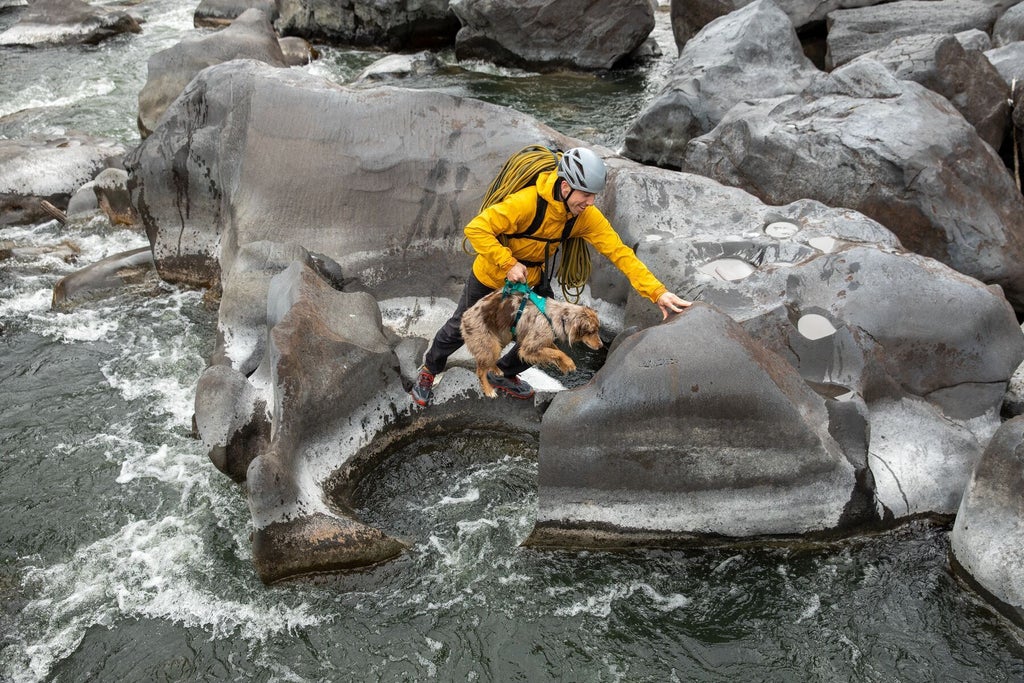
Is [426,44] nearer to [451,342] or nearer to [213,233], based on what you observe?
[213,233]

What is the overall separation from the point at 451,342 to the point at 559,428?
1358 millimetres

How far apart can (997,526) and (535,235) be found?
3.86 m

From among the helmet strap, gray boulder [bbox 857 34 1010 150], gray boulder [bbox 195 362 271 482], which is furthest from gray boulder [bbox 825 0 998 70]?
gray boulder [bbox 195 362 271 482]

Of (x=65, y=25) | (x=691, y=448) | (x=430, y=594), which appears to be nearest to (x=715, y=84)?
Answer: (x=691, y=448)

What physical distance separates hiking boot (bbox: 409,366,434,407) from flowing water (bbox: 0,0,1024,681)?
1.27 feet

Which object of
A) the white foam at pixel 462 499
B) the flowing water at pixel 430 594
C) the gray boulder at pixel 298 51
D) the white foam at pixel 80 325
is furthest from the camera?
the gray boulder at pixel 298 51

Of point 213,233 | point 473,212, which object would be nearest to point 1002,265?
point 473,212

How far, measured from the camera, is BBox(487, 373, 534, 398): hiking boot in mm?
8102

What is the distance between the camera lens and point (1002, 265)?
374 inches

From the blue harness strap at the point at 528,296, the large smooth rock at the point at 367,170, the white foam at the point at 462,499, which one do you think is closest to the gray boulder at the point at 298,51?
the large smooth rock at the point at 367,170

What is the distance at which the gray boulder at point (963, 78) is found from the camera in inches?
449

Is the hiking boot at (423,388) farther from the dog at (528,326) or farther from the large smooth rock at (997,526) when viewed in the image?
the large smooth rock at (997,526)

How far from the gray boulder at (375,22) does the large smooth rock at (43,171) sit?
373 inches

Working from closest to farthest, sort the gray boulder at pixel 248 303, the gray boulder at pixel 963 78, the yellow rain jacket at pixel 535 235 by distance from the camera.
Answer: the yellow rain jacket at pixel 535 235 → the gray boulder at pixel 248 303 → the gray boulder at pixel 963 78
